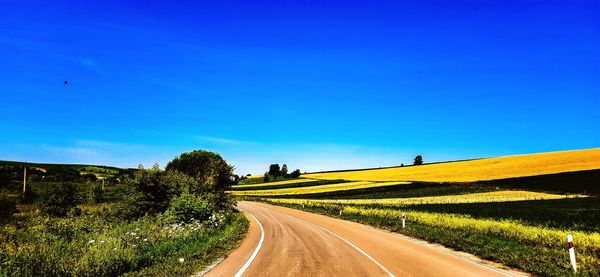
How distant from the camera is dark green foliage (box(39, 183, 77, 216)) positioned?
131 feet

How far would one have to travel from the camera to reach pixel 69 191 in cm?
4272

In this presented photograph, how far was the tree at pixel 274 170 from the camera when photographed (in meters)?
155

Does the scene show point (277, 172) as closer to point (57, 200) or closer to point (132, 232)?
point (57, 200)

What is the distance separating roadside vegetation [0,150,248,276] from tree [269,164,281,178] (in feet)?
341

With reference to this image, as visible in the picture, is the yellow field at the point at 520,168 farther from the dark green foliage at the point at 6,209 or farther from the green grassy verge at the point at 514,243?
the dark green foliage at the point at 6,209

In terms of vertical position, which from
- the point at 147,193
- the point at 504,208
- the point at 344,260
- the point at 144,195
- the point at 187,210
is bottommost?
the point at 504,208

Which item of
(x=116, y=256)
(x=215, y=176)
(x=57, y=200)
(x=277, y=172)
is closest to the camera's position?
(x=116, y=256)

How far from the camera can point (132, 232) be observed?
61.9 feet

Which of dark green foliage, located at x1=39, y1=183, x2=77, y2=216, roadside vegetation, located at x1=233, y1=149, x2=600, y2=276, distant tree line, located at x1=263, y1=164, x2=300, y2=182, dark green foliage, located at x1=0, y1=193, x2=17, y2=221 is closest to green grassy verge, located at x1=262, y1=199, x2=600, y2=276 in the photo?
roadside vegetation, located at x1=233, y1=149, x2=600, y2=276

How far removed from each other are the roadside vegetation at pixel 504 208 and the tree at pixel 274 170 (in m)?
51.6

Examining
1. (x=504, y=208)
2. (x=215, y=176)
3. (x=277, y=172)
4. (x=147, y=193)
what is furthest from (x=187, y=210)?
(x=277, y=172)

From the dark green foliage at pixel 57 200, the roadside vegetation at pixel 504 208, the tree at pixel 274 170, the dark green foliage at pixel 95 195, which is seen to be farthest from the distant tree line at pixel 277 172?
the dark green foliage at pixel 57 200

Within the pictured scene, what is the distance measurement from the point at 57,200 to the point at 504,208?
146 ft

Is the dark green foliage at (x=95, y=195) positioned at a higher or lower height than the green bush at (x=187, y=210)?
higher
